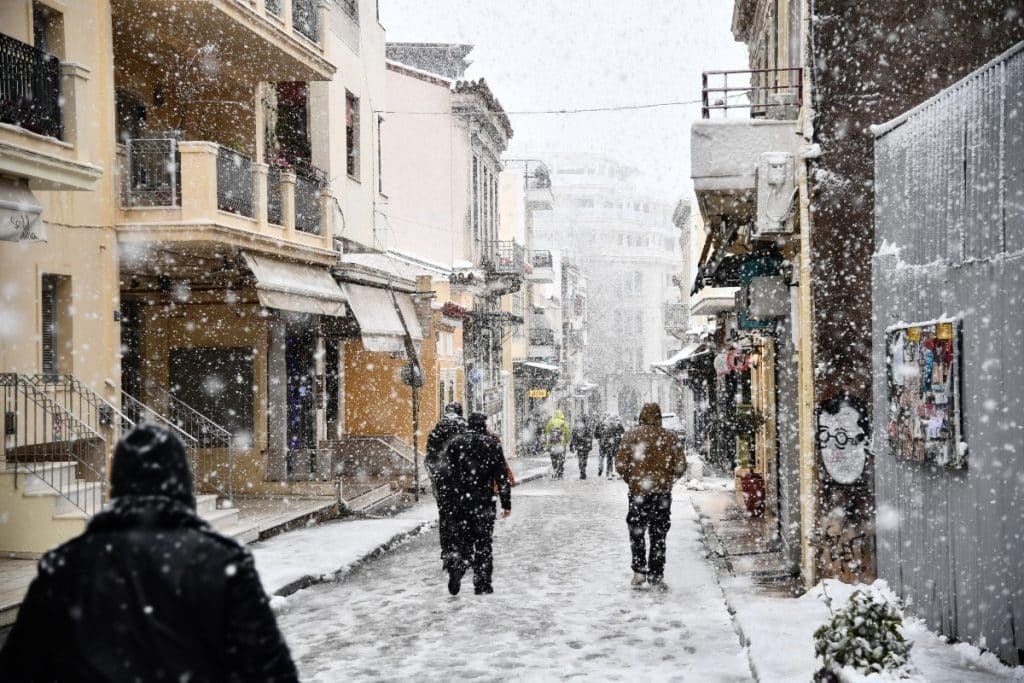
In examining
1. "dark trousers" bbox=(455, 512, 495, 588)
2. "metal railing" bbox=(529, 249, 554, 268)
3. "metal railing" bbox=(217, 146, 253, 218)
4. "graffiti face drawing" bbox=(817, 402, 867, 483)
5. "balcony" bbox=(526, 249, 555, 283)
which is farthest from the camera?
"metal railing" bbox=(529, 249, 554, 268)

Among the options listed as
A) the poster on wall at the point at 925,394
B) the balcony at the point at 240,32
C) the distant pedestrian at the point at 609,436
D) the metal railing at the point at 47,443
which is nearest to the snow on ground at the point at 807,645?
the poster on wall at the point at 925,394

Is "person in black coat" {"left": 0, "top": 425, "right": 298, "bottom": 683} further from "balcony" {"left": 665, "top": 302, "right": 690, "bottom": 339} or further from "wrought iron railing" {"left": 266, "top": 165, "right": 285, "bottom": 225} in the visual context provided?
"balcony" {"left": 665, "top": 302, "right": 690, "bottom": 339}

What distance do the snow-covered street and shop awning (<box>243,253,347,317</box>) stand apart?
4.34 metres

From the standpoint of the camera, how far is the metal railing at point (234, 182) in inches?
604

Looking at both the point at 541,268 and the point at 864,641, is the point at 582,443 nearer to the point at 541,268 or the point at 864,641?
the point at 864,641

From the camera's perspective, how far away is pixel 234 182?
51.6 feet

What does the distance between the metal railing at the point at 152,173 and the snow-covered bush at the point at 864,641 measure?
37.5 feet

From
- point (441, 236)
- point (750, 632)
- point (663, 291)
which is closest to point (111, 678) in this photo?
point (750, 632)

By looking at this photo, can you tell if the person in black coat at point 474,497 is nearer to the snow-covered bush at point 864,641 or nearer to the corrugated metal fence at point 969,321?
the corrugated metal fence at point 969,321

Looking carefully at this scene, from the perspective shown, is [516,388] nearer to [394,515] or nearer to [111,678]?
[394,515]

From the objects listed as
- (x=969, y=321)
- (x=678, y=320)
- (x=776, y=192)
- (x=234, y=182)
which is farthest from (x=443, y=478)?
(x=678, y=320)

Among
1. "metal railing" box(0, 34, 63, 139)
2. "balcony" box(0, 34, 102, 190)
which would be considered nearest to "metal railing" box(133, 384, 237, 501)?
"balcony" box(0, 34, 102, 190)

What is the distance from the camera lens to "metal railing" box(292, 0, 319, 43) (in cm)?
1806

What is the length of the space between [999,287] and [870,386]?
3.50 metres
